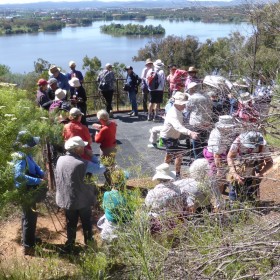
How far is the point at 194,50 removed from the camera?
36.2 m

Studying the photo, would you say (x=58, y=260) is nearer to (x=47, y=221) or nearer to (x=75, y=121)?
(x=47, y=221)

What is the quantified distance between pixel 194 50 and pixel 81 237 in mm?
32652

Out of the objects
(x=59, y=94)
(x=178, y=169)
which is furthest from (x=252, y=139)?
(x=59, y=94)

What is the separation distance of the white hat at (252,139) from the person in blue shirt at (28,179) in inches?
77.1

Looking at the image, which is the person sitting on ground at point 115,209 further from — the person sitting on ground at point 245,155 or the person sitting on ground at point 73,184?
the person sitting on ground at point 245,155

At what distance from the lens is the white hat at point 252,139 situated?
3.86 m

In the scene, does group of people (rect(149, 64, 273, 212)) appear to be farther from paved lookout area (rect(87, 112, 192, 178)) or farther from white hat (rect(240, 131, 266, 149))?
paved lookout area (rect(87, 112, 192, 178))

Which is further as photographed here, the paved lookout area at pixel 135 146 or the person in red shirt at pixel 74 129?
the paved lookout area at pixel 135 146

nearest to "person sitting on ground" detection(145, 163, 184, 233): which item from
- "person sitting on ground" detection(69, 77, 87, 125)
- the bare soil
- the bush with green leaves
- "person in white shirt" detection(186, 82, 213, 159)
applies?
"person in white shirt" detection(186, 82, 213, 159)

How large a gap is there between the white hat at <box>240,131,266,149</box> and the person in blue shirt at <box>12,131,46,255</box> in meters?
1.96

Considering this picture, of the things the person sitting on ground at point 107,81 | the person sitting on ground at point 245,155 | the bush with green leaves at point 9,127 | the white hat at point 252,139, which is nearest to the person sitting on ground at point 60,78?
the person sitting on ground at point 107,81

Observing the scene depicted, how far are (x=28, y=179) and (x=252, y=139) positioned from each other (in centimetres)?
232

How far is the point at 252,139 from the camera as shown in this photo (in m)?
3.97

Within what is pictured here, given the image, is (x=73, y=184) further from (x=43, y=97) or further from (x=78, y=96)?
(x=78, y=96)
